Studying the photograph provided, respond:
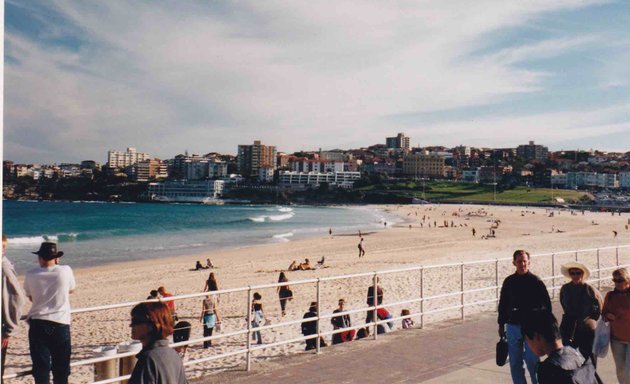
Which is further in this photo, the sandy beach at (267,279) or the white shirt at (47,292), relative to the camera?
the sandy beach at (267,279)

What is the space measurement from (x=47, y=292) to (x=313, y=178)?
184 m

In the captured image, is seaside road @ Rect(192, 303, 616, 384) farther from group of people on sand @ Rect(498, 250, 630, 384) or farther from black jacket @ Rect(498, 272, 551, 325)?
black jacket @ Rect(498, 272, 551, 325)

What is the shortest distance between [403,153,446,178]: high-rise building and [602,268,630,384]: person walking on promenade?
623ft

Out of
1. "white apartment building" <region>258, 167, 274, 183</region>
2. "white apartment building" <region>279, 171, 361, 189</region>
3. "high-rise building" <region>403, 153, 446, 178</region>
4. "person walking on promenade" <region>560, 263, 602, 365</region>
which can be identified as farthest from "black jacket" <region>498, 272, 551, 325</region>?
"high-rise building" <region>403, 153, 446, 178</region>

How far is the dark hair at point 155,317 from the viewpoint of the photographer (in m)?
2.68

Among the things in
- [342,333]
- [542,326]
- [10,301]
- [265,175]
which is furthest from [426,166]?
[542,326]

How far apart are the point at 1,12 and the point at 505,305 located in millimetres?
4614

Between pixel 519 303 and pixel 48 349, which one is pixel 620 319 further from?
pixel 48 349

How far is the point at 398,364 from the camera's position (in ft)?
20.4

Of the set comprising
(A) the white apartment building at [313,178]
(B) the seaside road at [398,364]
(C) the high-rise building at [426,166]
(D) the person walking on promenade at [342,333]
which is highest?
(C) the high-rise building at [426,166]

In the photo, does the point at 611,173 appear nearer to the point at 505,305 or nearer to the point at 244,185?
the point at 244,185

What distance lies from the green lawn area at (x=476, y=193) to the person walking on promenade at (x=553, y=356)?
126179mm

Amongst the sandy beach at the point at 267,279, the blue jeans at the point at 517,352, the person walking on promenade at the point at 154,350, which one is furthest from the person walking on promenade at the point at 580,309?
the person walking on promenade at the point at 154,350

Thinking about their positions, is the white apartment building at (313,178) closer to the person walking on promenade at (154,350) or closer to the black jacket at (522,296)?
the black jacket at (522,296)
